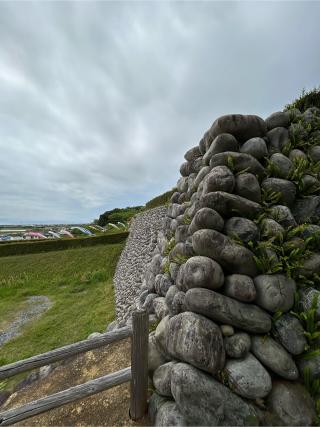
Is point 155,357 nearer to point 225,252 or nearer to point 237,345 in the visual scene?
point 237,345

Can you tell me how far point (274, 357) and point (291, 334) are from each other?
0.38m

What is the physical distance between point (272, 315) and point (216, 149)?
3.04 meters

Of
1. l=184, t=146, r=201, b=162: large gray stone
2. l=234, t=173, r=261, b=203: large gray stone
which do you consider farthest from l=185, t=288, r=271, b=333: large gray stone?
l=184, t=146, r=201, b=162: large gray stone

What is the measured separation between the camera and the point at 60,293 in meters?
11.9

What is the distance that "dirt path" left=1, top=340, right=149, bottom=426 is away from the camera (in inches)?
110

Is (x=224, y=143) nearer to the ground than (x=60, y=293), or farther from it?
farther from it

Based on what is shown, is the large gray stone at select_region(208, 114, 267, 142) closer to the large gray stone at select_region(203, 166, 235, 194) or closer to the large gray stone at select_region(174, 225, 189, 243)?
the large gray stone at select_region(203, 166, 235, 194)

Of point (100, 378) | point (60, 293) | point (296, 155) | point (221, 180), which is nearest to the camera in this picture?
point (100, 378)

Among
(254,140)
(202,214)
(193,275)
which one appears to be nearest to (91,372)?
(193,275)

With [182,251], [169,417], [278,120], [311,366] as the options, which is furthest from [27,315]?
[278,120]

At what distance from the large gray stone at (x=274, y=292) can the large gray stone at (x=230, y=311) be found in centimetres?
14

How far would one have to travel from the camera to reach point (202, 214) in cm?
332

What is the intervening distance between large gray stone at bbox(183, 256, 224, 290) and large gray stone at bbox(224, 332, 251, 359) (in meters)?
0.63

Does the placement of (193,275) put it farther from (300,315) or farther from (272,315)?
(300,315)
